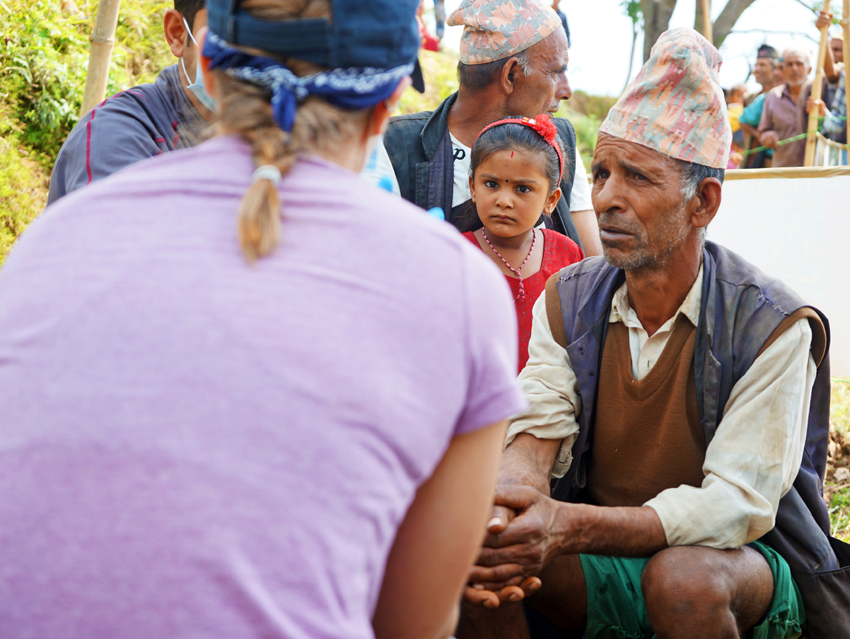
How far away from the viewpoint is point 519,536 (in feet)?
6.39

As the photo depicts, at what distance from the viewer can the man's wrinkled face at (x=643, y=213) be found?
2373 millimetres

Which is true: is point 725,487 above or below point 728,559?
above

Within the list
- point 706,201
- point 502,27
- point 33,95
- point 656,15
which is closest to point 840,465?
point 706,201

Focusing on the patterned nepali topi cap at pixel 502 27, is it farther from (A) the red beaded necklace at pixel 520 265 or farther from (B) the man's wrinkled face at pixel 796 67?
(B) the man's wrinkled face at pixel 796 67

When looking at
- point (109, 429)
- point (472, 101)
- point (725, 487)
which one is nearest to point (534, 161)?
point (472, 101)

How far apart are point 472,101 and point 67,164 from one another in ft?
5.95

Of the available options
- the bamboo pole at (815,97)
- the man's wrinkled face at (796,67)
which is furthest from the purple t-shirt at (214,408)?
the man's wrinkled face at (796,67)

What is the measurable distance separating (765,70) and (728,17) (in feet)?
9.35

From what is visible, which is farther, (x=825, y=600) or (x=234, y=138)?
(x=825, y=600)

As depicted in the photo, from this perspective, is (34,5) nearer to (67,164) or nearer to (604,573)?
(67,164)

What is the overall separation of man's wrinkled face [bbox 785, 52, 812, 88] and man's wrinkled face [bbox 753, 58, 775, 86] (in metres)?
1.30

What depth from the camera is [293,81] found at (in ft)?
3.53

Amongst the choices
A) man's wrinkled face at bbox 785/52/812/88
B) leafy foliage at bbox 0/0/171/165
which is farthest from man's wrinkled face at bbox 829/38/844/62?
leafy foliage at bbox 0/0/171/165

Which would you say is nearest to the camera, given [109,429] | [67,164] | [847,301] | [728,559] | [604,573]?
[109,429]
